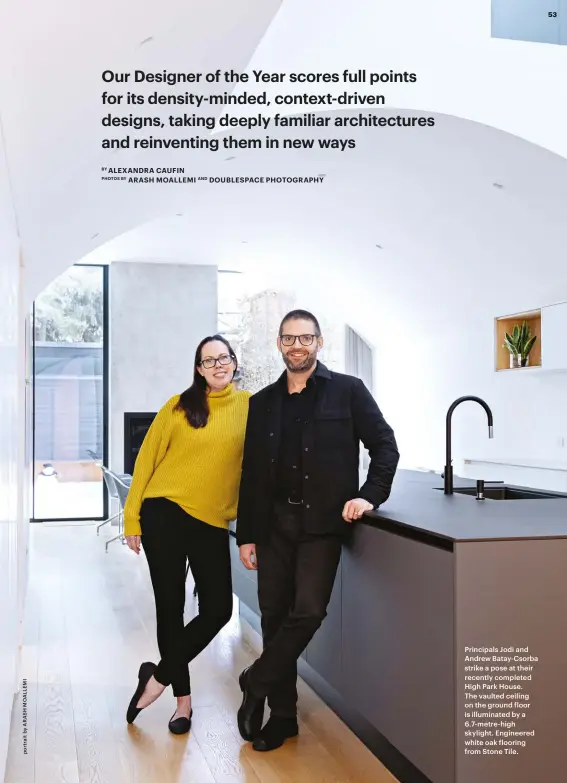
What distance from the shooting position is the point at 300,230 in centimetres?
947

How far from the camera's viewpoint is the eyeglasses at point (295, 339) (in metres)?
2.96

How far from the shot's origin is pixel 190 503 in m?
3.21

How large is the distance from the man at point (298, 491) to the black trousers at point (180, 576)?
0.19m

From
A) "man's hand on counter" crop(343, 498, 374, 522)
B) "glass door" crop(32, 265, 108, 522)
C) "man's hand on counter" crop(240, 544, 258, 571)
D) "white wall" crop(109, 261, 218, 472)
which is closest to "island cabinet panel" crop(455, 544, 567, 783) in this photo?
"man's hand on counter" crop(343, 498, 374, 522)

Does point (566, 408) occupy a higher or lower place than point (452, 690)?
higher

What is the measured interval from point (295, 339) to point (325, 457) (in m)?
0.42

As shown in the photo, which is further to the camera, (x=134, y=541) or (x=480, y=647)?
(x=134, y=541)

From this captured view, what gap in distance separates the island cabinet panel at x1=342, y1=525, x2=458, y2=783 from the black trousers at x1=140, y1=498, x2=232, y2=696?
492 millimetres

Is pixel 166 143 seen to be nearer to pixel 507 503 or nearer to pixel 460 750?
pixel 507 503

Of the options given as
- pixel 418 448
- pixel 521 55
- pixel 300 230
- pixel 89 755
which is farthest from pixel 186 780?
pixel 418 448

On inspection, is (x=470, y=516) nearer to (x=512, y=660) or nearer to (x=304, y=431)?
(x=512, y=660)

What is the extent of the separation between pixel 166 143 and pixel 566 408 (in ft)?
14.7

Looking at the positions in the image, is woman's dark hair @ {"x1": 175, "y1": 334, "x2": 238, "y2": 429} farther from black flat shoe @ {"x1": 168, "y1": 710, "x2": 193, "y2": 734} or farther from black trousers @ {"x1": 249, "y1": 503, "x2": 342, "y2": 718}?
black flat shoe @ {"x1": 168, "y1": 710, "x2": 193, "y2": 734}

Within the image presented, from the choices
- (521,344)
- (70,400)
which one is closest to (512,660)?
(521,344)
